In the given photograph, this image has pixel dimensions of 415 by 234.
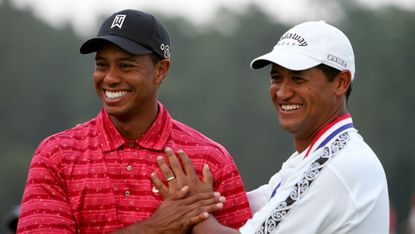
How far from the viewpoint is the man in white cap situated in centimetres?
701

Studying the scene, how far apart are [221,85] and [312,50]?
249 feet

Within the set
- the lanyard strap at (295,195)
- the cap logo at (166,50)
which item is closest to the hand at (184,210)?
the lanyard strap at (295,195)

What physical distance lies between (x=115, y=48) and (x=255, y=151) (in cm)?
6602

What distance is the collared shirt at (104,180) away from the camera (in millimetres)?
7426

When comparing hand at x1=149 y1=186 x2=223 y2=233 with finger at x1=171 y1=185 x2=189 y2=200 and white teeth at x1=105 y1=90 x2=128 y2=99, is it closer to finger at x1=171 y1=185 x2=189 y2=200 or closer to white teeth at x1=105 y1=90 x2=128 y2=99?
finger at x1=171 y1=185 x2=189 y2=200

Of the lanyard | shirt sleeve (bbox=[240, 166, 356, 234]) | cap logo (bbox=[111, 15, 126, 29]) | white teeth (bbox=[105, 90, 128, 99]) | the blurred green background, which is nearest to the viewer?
shirt sleeve (bbox=[240, 166, 356, 234])

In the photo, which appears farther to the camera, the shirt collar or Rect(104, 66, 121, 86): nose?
the shirt collar

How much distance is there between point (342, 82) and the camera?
24.7 feet

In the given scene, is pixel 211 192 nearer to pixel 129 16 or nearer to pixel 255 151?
pixel 129 16

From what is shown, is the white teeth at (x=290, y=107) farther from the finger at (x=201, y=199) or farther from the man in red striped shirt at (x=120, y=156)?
the finger at (x=201, y=199)

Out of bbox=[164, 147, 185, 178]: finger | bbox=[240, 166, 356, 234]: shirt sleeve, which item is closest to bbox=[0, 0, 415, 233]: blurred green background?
bbox=[164, 147, 185, 178]: finger

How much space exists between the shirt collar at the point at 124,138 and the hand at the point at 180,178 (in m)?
0.14

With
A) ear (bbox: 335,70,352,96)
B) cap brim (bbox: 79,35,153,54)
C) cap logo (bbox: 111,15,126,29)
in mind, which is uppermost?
cap logo (bbox: 111,15,126,29)

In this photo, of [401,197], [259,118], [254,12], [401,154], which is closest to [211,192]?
[401,197]
